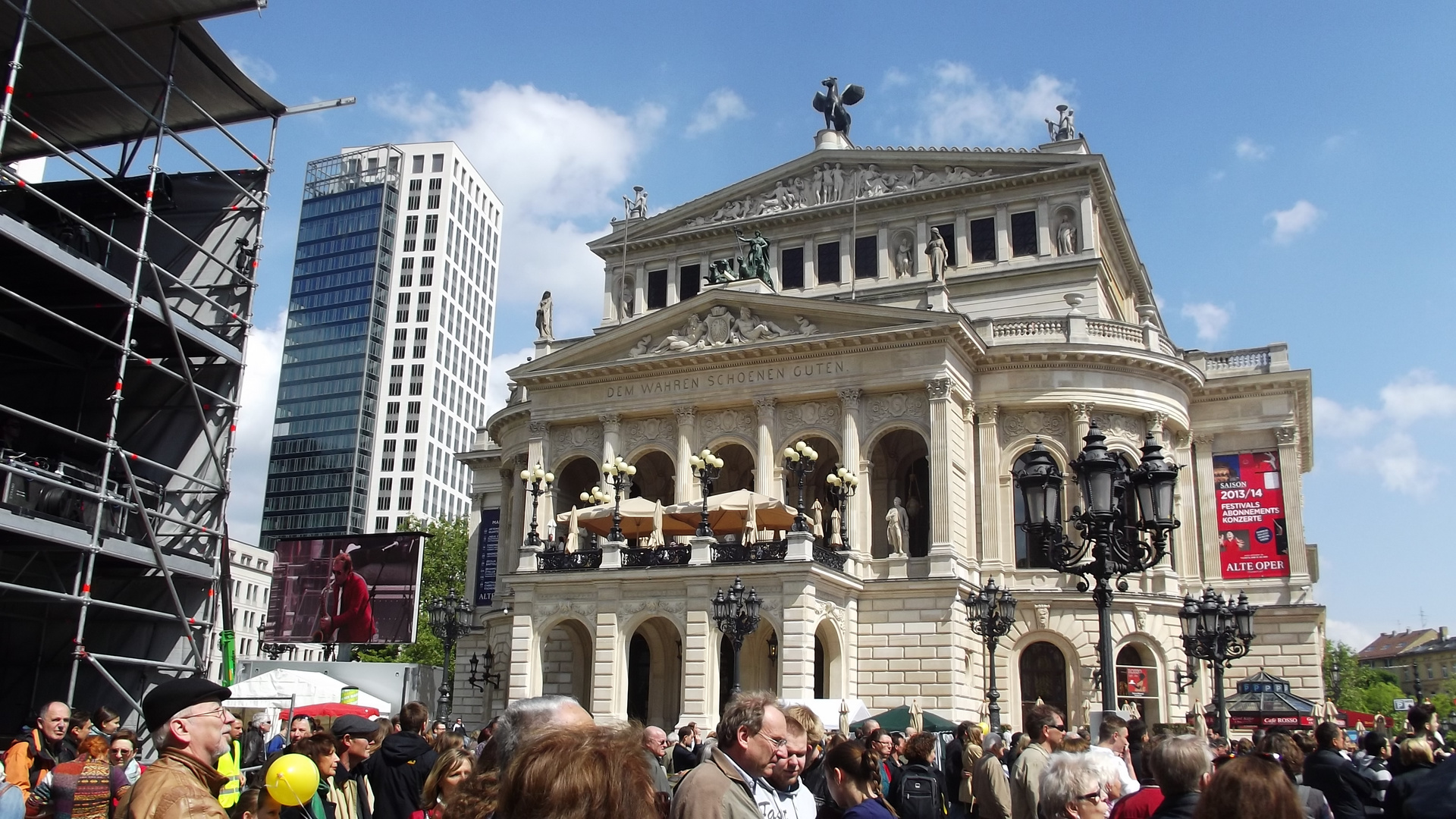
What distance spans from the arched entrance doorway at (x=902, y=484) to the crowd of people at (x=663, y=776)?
2744cm

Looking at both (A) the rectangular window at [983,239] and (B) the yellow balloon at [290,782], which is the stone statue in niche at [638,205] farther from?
(B) the yellow balloon at [290,782]

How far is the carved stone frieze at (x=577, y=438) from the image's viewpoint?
42.3 metres

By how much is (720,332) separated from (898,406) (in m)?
6.79

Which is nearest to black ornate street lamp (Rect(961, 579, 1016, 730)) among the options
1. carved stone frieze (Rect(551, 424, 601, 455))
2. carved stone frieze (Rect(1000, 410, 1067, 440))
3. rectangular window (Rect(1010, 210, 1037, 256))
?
carved stone frieze (Rect(1000, 410, 1067, 440))

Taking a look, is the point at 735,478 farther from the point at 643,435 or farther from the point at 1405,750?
the point at 1405,750

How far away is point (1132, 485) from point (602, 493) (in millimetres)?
26459

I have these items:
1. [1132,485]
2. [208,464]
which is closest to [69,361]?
[208,464]

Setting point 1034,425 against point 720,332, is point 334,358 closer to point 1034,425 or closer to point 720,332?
point 720,332

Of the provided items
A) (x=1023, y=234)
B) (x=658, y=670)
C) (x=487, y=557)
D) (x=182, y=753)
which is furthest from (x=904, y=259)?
(x=182, y=753)

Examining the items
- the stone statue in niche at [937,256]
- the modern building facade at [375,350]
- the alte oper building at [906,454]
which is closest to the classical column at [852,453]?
the alte oper building at [906,454]

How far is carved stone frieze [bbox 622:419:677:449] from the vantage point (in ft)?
135

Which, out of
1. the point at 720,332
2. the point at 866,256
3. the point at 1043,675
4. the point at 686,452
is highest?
the point at 866,256

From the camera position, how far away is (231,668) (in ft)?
70.8

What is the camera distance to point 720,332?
4031cm
